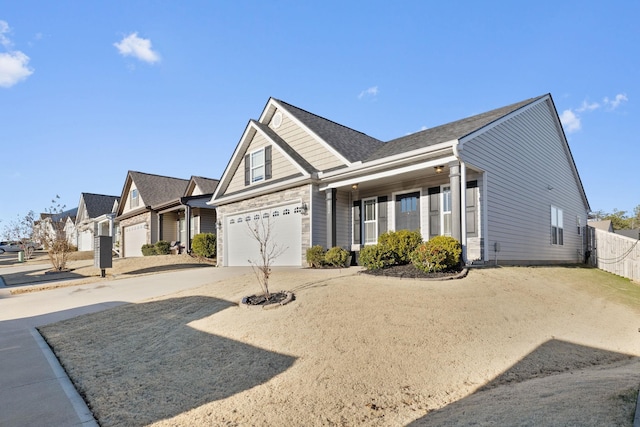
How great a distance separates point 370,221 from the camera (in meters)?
14.4

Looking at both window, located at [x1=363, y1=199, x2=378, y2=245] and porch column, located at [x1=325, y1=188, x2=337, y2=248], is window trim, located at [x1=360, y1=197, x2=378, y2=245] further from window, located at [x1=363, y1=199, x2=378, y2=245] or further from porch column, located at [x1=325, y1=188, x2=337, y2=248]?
porch column, located at [x1=325, y1=188, x2=337, y2=248]

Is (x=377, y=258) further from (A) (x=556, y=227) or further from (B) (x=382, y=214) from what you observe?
(A) (x=556, y=227)

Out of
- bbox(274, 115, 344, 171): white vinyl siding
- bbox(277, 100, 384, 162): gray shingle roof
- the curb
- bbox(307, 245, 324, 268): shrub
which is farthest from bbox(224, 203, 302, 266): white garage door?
the curb

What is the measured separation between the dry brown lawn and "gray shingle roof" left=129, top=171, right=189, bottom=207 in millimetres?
19987

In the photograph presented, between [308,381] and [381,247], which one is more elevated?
[381,247]

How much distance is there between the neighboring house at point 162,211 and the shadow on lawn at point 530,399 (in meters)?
18.9

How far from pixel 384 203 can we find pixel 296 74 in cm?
637

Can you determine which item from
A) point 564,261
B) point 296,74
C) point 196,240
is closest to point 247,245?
point 196,240

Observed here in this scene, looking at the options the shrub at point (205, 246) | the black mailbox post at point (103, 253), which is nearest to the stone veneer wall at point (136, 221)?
the shrub at point (205, 246)

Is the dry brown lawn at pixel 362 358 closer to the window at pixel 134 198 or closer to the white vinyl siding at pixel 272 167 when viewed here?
the white vinyl siding at pixel 272 167

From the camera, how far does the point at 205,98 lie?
14.4m

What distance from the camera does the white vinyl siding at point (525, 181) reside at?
38.8ft

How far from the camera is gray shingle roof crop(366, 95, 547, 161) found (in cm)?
1169

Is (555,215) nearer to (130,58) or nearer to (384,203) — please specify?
(384,203)
